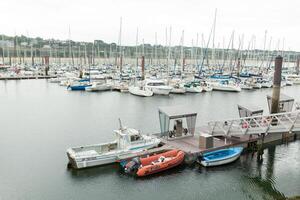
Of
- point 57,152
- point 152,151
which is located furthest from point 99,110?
point 152,151

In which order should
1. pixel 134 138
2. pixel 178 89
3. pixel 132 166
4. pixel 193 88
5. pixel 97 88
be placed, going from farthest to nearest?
pixel 97 88, pixel 193 88, pixel 178 89, pixel 134 138, pixel 132 166

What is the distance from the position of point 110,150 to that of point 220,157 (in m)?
10.2

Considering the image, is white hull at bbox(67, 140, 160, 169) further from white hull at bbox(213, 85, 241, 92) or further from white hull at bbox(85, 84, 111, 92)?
white hull at bbox(213, 85, 241, 92)

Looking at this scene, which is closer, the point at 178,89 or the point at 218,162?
the point at 218,162

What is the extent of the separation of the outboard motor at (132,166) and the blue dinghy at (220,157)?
18.9ft

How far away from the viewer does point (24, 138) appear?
35.2 meters

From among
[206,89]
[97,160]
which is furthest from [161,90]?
[97,160]

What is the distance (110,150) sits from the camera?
28.7m

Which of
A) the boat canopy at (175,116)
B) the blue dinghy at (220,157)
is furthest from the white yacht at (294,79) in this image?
the blue dinghy at (220,157)

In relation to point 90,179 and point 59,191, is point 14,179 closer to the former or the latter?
point 59,191

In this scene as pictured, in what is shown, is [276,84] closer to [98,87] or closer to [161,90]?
[161,90]

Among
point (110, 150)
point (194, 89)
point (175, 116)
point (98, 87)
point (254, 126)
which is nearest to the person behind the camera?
point (110, 150)

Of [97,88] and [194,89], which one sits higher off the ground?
[194,89]

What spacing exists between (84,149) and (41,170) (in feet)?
13.6
